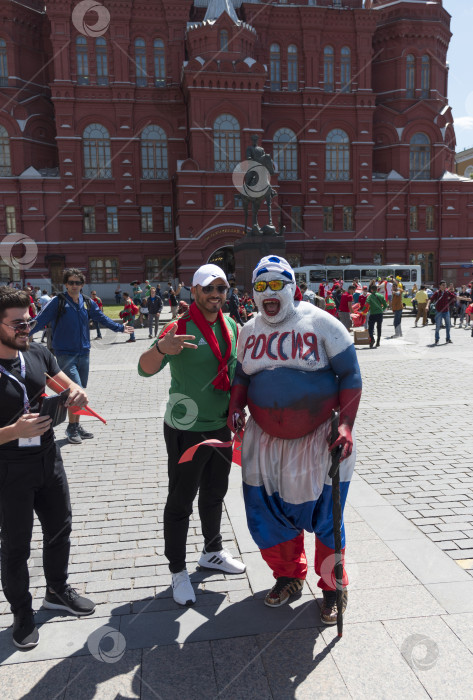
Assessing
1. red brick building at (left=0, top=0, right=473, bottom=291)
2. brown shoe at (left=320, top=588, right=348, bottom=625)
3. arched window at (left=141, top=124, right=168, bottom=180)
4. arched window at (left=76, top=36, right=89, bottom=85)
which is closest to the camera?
brown shoe at (left=320, top=588, right=348, bottom=625)

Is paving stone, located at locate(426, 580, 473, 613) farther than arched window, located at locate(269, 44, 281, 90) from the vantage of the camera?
No

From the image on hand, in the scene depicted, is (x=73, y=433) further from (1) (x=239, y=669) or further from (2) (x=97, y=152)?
(2) (x=97, y=152)

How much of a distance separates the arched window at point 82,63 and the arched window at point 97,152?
9.54 ft

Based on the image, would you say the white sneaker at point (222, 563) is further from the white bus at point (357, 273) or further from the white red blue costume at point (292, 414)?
the white bus at point (357, 273)

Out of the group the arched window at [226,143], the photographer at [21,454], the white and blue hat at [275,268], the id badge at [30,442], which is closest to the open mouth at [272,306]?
the white and blue hat at [275,268]

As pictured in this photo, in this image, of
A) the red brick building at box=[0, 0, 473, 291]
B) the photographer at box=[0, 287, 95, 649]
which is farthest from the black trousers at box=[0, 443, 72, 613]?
the red brick building at box=[0, 0, 473, 291]

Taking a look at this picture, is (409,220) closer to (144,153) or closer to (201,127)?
(201,127)

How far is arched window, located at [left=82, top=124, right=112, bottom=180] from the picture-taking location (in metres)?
37.7

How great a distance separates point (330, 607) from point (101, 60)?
4114cm

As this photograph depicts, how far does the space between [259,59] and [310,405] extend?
41369 mm

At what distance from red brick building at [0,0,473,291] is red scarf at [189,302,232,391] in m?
32.9

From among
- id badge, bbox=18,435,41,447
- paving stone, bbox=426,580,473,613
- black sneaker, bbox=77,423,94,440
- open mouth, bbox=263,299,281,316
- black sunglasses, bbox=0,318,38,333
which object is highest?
open mouth, bbox=263,299,281,316

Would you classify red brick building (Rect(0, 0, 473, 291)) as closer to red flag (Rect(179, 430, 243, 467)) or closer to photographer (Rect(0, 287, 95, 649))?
red flag (Rect(179, 430, 243, 467))

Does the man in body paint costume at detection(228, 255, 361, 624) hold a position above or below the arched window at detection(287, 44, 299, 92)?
below
